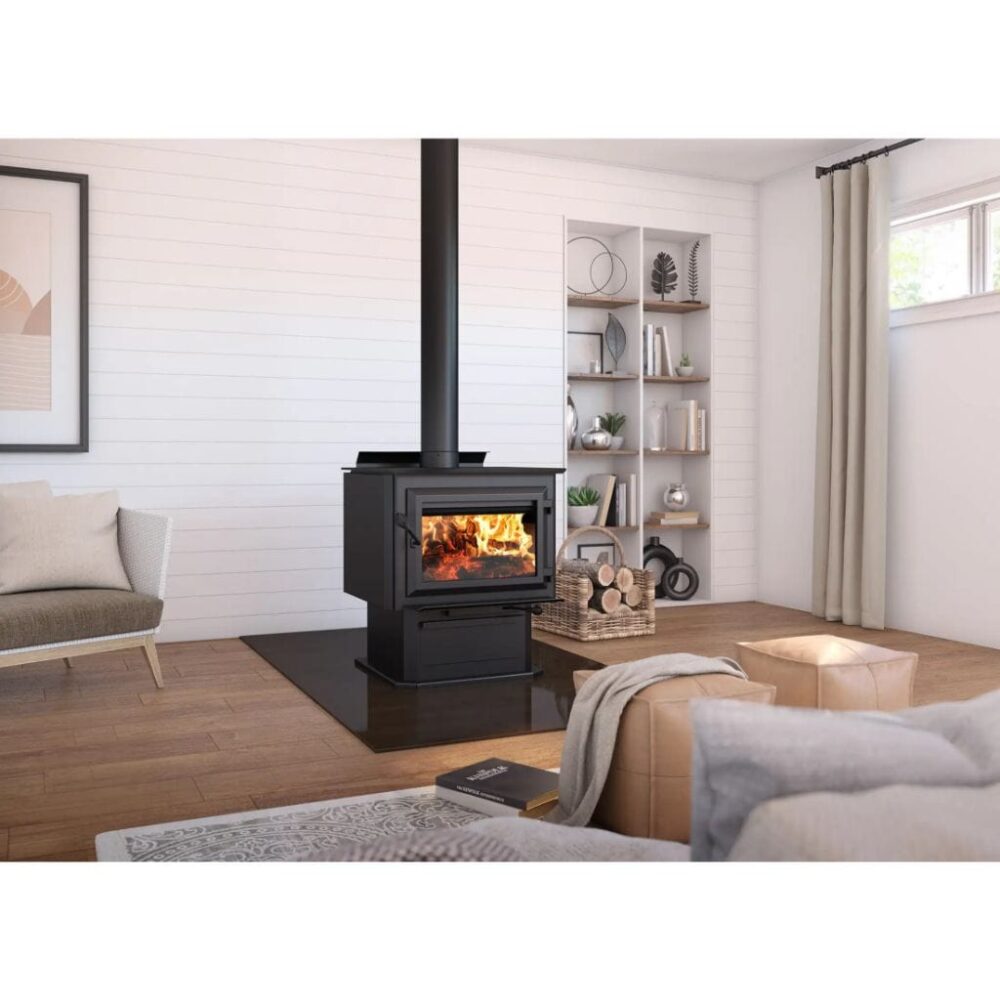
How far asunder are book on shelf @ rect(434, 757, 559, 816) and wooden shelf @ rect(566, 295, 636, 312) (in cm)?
385

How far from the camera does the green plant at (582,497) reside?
6.05 m

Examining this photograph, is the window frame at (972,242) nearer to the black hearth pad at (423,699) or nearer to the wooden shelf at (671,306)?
the wooden shelf at (671,306)

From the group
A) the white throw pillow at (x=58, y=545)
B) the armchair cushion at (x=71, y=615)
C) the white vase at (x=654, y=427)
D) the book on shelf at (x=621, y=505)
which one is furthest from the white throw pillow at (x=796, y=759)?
the white vase at (x=654, y=427)

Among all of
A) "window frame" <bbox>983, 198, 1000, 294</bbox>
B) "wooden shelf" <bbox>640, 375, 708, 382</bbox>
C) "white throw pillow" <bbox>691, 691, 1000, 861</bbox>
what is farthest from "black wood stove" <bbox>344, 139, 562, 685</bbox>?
"white throw pillow" <bbox>691, 691, 1000, 861</bbox>

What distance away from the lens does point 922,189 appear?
530cm

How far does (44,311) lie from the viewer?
187 inches

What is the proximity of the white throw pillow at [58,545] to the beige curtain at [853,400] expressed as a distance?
3.72m

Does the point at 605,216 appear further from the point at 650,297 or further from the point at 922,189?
the point at 922,189

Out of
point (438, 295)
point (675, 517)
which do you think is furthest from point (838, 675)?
point (675, 517)

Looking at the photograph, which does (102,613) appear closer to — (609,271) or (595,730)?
(595,730)

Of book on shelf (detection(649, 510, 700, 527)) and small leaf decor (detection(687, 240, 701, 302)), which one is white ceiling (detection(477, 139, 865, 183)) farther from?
book on shelf (detection(649, 510, 700, 527))

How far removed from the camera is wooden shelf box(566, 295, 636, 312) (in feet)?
19.9
